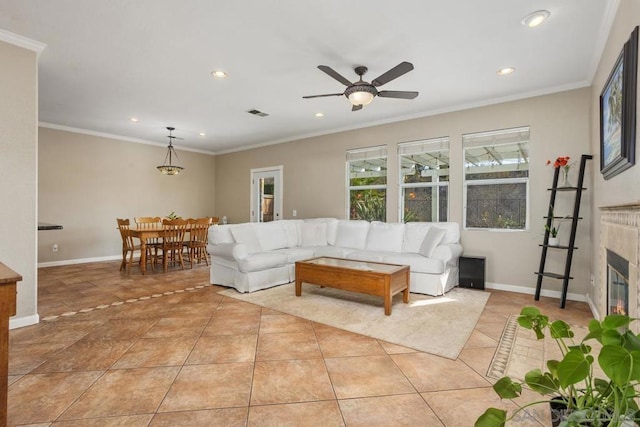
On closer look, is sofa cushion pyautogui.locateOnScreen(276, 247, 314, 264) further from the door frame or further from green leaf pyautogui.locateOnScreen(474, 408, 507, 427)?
green leaf pyautogui.locateOnScreen(474, 408, 507, 427)

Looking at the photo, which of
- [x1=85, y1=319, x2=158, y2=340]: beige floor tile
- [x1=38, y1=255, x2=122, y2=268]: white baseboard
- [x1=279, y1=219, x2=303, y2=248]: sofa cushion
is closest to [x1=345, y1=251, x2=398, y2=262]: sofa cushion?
[x1=279, y1=219, x2=303, y2=248]: sofa cushion

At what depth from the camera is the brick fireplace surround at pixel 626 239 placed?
172 cm

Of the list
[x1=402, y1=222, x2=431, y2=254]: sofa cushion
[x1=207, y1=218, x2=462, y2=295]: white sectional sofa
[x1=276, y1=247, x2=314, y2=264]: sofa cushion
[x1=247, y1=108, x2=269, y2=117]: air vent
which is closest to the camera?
[x1=207, y1=218, x2=462, y2=295]: white sectional sofa

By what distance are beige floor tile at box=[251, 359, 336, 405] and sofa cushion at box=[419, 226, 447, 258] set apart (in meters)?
2.56

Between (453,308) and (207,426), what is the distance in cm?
288

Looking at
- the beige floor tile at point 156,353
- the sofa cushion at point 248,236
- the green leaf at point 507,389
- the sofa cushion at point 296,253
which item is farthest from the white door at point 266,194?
the green leaf at point 507,389

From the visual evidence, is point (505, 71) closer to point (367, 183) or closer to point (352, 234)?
point (367, 183)

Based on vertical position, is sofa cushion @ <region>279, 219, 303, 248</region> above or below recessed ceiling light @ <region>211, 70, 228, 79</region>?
below

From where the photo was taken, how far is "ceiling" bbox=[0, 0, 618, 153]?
8.63 ft

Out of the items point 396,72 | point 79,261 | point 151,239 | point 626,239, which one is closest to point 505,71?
point 396,72

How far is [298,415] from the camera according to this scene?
178 centimetres

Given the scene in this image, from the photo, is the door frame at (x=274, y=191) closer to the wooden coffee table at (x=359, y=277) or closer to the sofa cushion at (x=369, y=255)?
the sofa cushion at (x=369, y=255)

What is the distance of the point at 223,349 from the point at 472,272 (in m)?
3.54

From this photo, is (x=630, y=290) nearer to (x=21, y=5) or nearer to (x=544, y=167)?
(x=544, y=167)
